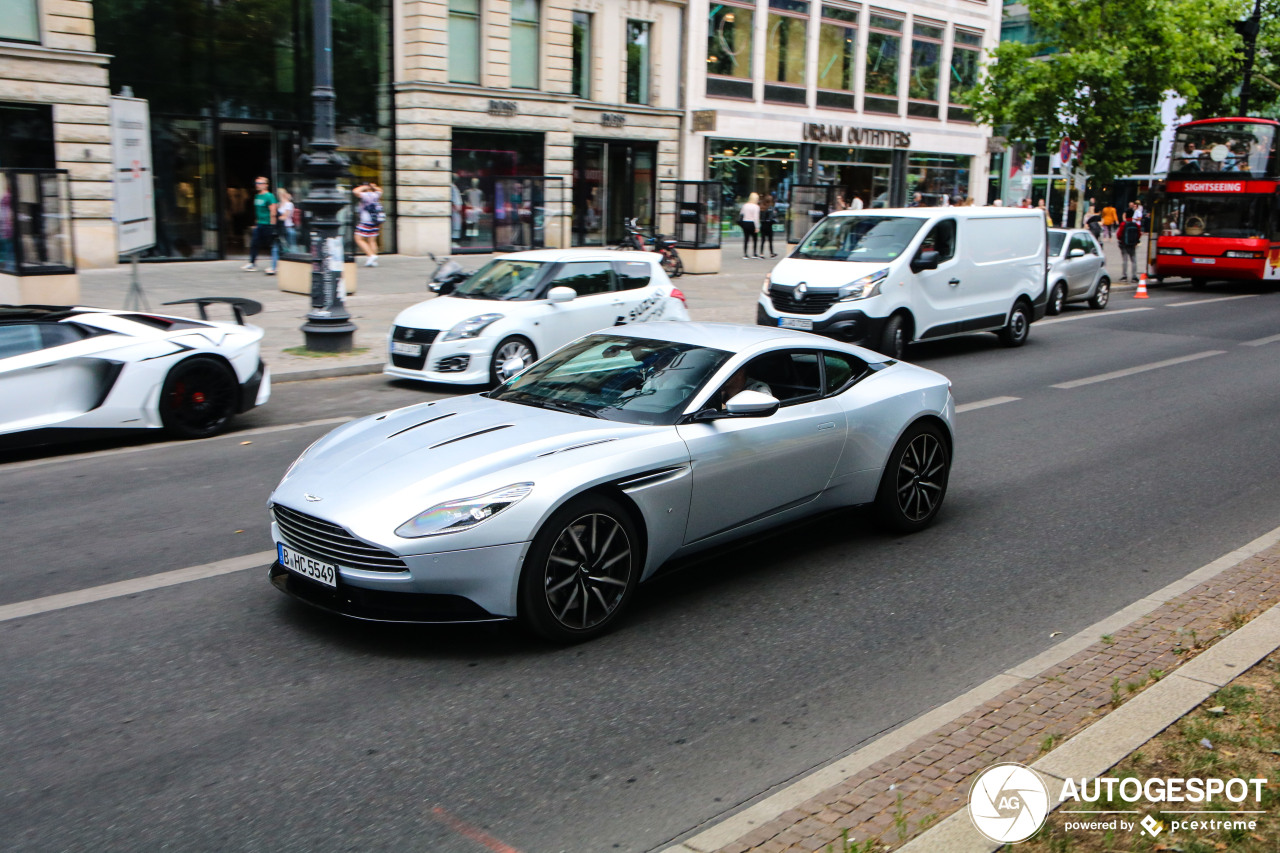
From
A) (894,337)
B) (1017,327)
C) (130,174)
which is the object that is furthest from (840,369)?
(130,174)

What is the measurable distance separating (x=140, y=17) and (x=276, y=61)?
3198 millimetres

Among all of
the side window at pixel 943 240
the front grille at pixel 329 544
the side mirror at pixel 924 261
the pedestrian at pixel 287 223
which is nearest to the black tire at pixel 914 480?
the front grille at pixel 329 544

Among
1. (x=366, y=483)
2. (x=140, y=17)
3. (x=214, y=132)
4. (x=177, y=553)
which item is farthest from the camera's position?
(x=214, y=132)

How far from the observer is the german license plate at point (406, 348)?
41.4 ft

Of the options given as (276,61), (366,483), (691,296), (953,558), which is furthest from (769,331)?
(276,61)

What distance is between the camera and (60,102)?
22.8 m

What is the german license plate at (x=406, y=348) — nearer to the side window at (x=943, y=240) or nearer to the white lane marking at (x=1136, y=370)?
the side window at (x=943, y=240)

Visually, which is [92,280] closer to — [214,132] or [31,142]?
[31,142]

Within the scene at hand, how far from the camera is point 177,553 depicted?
6637 mm

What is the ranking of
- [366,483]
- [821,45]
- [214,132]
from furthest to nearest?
[821,45], [214,132], [366,483]

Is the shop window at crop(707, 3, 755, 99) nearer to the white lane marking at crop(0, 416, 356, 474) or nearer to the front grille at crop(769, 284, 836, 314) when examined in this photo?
the front grille at crop(769, 284, 836, 314)

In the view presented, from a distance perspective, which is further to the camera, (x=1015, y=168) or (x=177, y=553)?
(x=1015, y=168)

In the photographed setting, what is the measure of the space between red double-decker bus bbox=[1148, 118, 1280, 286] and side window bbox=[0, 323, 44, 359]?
2590 centimetres

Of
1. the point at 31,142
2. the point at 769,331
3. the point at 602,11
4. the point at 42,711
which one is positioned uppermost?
the point at 602,11
